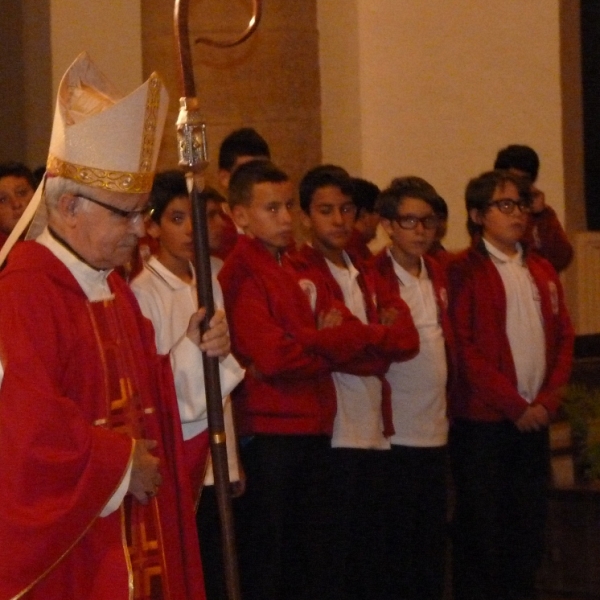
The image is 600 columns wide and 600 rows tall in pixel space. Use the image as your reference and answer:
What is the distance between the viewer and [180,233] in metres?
4.41

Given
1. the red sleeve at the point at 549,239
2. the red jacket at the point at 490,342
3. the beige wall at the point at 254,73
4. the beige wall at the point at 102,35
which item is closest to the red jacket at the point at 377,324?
the red jacket at the point at 490,342

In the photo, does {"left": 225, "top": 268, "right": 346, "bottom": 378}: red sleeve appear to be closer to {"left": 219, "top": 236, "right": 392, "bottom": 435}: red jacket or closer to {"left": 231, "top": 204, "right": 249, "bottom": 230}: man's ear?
{"left": 219, "top": 236, "right": 392, "bottom": 435}: red jacket

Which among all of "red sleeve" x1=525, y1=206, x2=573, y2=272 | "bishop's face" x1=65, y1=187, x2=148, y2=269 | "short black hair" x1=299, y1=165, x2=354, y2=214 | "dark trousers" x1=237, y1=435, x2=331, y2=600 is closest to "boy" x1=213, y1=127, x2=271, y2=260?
"short black hair" x1=299, y1=165, x2=354, y2=214

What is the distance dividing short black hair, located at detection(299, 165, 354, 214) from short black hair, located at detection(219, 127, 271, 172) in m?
0.67

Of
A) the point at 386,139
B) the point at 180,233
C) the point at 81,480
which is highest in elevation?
the point at 386,139

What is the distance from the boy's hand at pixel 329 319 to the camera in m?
4.64

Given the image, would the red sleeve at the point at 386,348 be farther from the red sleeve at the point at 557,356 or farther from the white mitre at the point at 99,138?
the white mitre at the point at 99,138

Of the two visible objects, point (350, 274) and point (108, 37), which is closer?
point (350, 274)

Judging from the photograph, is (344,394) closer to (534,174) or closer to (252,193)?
(252,193)

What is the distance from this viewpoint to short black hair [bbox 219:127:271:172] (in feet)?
19.1

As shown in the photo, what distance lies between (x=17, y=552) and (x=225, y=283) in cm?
202

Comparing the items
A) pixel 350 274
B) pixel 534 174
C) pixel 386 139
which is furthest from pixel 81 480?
pixel 386 139

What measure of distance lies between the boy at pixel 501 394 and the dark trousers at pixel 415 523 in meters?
0.17

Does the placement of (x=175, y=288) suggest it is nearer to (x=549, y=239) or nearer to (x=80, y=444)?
(x=80, y=444)
